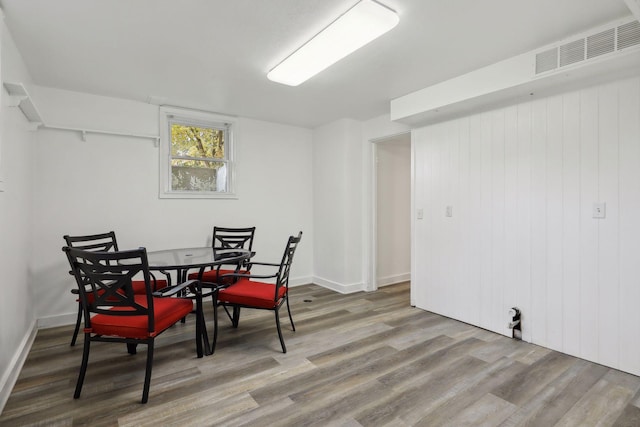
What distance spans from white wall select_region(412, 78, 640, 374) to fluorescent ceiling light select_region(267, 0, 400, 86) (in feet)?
5.41

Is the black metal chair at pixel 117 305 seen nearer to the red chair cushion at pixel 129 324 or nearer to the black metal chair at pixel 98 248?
the red chair cushion at pixel 129 324

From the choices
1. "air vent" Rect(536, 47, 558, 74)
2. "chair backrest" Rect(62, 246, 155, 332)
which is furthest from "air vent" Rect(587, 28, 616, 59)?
"chair backrest" Rect(62, 246, 155, 332)

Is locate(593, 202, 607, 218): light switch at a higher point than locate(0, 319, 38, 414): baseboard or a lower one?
higher

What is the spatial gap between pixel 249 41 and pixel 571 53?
7.74ft

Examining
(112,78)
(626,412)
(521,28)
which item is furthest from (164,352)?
(521,28)

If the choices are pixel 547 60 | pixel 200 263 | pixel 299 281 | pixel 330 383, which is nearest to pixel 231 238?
pixel 299 281

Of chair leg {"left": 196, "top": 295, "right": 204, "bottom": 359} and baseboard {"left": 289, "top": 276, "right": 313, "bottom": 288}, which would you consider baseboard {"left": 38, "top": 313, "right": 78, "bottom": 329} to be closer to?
chair leg {"left": 196, "top": 295, "right": 204, "bottom": 359}

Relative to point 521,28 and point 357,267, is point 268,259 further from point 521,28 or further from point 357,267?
point 521,28

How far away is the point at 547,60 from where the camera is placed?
8.11 ft

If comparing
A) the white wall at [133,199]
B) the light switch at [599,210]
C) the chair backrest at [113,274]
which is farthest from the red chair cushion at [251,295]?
the light switch at [599,210]

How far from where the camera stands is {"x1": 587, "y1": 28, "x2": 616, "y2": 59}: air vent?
216 cm

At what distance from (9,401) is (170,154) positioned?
2.76 metres

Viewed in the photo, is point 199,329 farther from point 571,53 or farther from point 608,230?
point 571,53

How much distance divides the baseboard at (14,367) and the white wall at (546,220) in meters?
3.72
